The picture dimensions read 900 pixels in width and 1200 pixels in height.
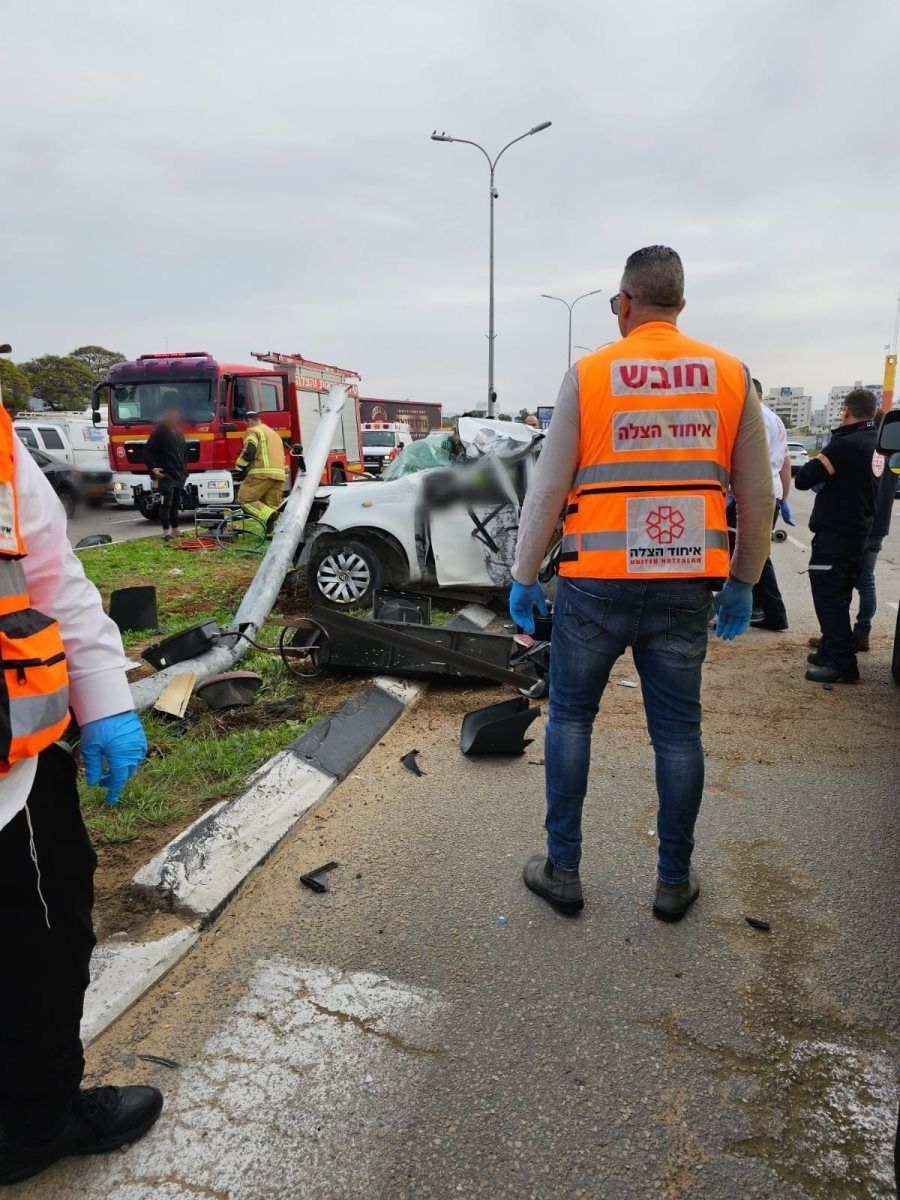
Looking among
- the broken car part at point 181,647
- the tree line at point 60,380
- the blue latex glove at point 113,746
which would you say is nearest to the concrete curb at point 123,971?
the blue latex glove at point 113,746

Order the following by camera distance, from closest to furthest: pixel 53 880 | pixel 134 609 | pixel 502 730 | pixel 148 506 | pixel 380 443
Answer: pixel 53 880
pixel 502 730
pixel 134 609
pixel 148 506
pixel 380 443

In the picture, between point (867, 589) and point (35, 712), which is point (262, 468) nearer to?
point (867, 589)

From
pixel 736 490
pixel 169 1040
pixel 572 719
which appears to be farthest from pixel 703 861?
pixel 169 1040

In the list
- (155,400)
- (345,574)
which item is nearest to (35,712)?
(345,574)

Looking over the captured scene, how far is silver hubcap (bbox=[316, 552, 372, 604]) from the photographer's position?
692cm

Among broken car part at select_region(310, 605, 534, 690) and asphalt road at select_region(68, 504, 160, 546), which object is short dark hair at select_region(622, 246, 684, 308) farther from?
asphalt road at select_region(68, 504, 160, 546)

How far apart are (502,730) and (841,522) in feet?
9.55

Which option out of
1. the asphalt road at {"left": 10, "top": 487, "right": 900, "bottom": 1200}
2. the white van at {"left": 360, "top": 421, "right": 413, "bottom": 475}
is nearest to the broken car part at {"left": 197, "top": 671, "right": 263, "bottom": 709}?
the asphalt road at {"left": 10, "top": 487, "right": 900, "bottom": 1200}

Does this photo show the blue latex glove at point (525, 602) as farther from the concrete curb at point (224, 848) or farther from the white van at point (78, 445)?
the white van at point (78, 445)

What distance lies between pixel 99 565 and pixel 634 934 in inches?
330

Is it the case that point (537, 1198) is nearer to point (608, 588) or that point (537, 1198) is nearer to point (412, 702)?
point (608, 588)

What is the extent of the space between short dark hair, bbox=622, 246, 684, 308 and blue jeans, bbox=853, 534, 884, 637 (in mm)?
4386

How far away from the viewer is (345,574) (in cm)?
695

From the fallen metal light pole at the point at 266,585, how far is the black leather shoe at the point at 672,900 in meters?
2.94
